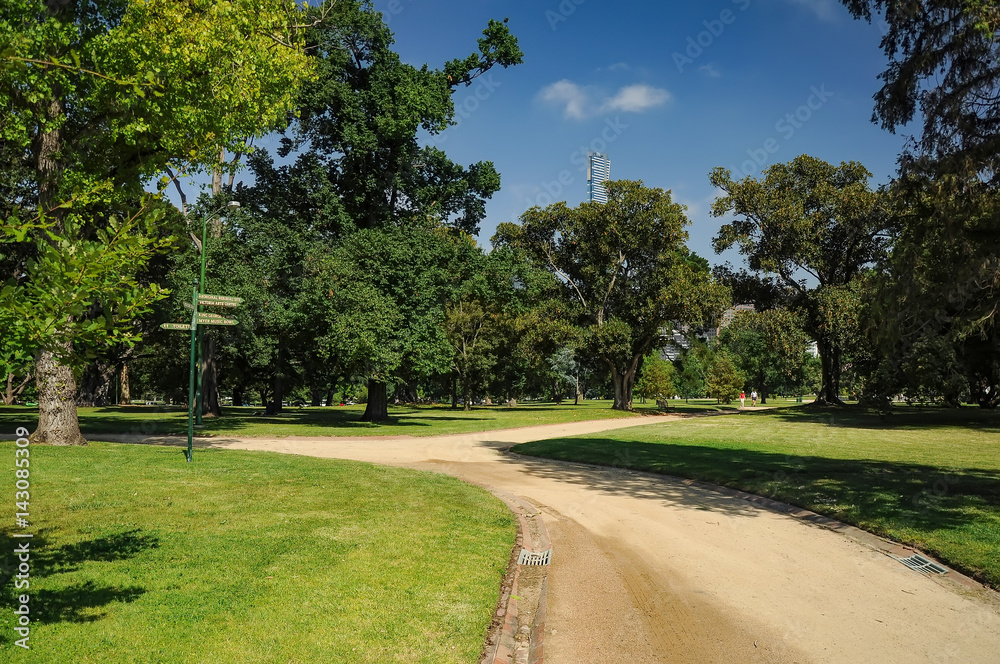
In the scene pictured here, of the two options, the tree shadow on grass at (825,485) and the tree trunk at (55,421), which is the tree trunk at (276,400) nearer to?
the tree trunk at (55,421)

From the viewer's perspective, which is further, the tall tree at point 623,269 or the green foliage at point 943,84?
the tall tree at point 623,269

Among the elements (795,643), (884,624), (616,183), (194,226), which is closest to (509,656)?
(795,643)

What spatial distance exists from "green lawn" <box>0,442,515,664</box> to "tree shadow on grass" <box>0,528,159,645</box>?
2cm

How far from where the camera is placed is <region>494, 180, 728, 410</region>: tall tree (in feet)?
135

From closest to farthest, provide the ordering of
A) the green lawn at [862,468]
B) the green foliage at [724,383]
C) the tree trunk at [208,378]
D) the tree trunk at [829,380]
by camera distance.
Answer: the green lawn at [862,468]
the tree trunk at [208,378]
the tree trunk at [829,380]
the green foliage at [724,383]

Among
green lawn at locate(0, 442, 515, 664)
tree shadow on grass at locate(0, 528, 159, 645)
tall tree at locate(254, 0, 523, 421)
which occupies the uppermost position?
tall tree at locate(254, 0, 523, 421)

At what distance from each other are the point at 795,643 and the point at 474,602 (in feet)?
9.39

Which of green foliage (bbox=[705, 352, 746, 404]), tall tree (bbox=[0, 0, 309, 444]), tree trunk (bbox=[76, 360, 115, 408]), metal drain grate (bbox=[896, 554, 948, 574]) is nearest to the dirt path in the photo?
metal drain grate (bbox=[896, 554, 948, 574])

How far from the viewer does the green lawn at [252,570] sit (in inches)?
177

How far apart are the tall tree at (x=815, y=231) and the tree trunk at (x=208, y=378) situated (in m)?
36.9

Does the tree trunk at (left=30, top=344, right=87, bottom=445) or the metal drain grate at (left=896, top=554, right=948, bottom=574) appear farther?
the tree trunk at (left=30, top=344, right=87, bottom=445)

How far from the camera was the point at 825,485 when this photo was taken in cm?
1207

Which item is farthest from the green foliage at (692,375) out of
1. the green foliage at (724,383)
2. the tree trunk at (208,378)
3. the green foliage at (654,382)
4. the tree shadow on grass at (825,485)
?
the tree shadow on grass at (825,485)
